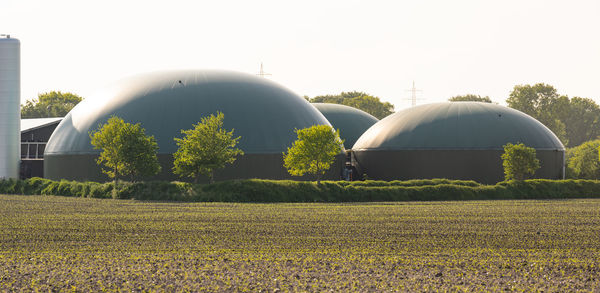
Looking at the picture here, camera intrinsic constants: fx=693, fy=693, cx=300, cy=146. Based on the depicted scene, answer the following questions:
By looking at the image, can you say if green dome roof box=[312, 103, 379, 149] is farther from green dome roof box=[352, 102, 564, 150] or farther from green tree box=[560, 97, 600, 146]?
green tree box=[560, 97, 600, 146]

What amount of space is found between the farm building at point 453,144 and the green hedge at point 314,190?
7.72m

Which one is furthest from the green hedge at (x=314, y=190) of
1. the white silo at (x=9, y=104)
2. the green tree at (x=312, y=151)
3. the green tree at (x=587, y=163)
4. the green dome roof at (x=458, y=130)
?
the green tree at (x=587, y=163)

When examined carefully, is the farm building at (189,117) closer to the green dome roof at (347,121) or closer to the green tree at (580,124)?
the green dome roof at (347,121)

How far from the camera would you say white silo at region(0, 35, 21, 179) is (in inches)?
2217

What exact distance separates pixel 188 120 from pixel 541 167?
2762 centimetres

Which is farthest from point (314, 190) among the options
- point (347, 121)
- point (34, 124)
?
point (34, 124)

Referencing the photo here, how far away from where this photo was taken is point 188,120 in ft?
160

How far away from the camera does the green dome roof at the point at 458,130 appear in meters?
53.9

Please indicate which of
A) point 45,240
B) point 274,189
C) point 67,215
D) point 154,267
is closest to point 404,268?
point 154,267

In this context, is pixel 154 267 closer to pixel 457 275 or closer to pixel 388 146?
pixel 457 275

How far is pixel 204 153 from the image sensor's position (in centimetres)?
4250

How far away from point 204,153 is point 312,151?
7.37m

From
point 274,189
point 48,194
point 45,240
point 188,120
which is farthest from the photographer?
point 188,120

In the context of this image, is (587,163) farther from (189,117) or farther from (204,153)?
(204,153)
